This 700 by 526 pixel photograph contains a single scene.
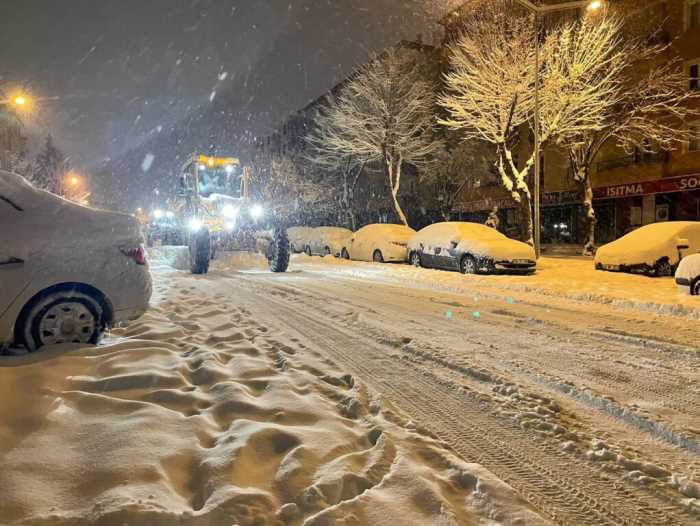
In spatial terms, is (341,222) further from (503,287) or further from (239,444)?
(239,444)

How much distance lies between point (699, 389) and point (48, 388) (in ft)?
17.3

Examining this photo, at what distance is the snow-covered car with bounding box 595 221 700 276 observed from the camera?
1224 cm

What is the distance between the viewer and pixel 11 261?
14.7 ft

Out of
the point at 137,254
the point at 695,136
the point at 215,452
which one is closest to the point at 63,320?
the point at 137,254

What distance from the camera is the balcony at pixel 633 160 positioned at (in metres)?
23.8

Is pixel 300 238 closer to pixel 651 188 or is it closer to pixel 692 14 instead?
pixel 651 188

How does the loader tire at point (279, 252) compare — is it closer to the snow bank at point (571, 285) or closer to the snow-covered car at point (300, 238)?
the snow bank at point (571, 285)

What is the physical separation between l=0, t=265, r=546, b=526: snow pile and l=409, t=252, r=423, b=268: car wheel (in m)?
12.7

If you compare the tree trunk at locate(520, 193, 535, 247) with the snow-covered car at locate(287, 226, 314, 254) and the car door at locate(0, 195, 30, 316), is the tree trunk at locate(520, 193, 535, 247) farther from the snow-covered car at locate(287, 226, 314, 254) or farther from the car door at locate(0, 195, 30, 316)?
the car door at locate(0, 195, 30, 316)

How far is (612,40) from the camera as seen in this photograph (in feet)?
64.0

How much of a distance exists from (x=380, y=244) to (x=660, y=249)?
31.3 ft

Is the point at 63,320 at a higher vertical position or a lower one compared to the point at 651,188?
lower

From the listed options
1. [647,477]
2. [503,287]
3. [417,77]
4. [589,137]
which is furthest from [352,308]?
[417,77]

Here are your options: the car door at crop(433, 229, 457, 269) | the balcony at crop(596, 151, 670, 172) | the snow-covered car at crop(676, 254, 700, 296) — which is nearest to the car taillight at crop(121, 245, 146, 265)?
the snow-covered car at crop(676, 254, 700, 296)
